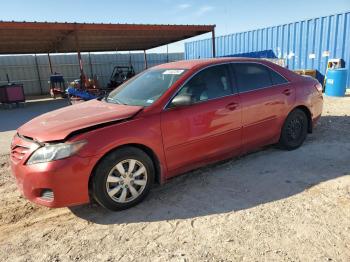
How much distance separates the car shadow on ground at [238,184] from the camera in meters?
3.42

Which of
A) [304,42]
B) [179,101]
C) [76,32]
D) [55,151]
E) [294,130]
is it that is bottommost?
[294,130]

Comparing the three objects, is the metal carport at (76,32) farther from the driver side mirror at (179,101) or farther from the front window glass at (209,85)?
the driver side mirror at (179,101)

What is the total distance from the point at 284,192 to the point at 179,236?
1491mm

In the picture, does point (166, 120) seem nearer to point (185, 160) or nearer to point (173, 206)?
point (185, 160)

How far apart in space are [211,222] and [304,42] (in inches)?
491

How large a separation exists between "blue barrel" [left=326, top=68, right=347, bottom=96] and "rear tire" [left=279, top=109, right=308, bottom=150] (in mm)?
6752

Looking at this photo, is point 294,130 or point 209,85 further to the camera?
point 294,130

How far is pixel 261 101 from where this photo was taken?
4.55 m

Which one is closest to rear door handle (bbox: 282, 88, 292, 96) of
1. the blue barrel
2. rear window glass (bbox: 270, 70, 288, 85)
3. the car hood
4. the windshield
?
rear window glass (bbox: 270, 70, 288, 85)

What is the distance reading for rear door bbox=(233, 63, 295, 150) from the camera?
4430 millimetres

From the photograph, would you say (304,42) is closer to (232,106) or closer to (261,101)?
(261,101)

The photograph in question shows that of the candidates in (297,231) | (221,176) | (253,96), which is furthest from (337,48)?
(297,231)

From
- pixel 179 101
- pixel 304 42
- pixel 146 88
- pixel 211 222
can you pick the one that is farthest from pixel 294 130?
pixel 304 42

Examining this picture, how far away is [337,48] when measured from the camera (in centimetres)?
1210
